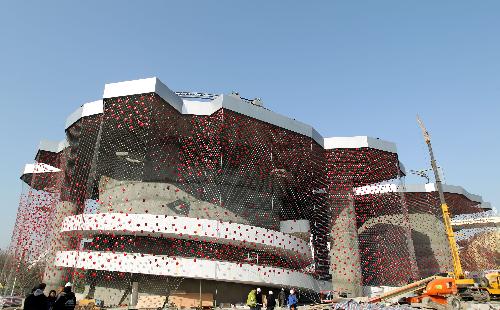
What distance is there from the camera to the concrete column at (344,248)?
122ft

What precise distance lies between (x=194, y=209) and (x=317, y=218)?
55.7ft

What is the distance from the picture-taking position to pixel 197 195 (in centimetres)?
3194

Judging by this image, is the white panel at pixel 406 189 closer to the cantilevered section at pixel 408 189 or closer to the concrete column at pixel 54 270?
the cantilevered section at pixel 408 189

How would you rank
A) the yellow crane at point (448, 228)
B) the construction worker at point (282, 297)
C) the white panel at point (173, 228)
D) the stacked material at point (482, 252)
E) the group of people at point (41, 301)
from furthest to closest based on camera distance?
the stacked material at point (482, 252) < the construction worker at point (282, 297) < the white panel at point (173, 228) < the yellow crane at point (448, 228) < the group of people at point (41, 301)

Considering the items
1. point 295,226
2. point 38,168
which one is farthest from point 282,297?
point 38,168

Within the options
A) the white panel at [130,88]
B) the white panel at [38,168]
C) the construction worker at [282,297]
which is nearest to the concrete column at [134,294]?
the construction worker at [282,297]

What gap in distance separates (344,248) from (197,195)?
55.4ft

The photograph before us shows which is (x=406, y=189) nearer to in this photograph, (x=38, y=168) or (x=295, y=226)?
(x=295, y=226)

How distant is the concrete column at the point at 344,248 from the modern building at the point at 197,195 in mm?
108

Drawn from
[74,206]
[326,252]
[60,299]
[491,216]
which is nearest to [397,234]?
[326,252]

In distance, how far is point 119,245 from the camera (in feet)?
98.2

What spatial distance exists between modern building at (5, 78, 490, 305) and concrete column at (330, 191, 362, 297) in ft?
0.35

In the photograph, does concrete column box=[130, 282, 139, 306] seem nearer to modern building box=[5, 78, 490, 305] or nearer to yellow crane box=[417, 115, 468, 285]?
modern building box=[5, 78, 490, 305]

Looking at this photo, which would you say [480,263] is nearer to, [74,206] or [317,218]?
[317,218]
